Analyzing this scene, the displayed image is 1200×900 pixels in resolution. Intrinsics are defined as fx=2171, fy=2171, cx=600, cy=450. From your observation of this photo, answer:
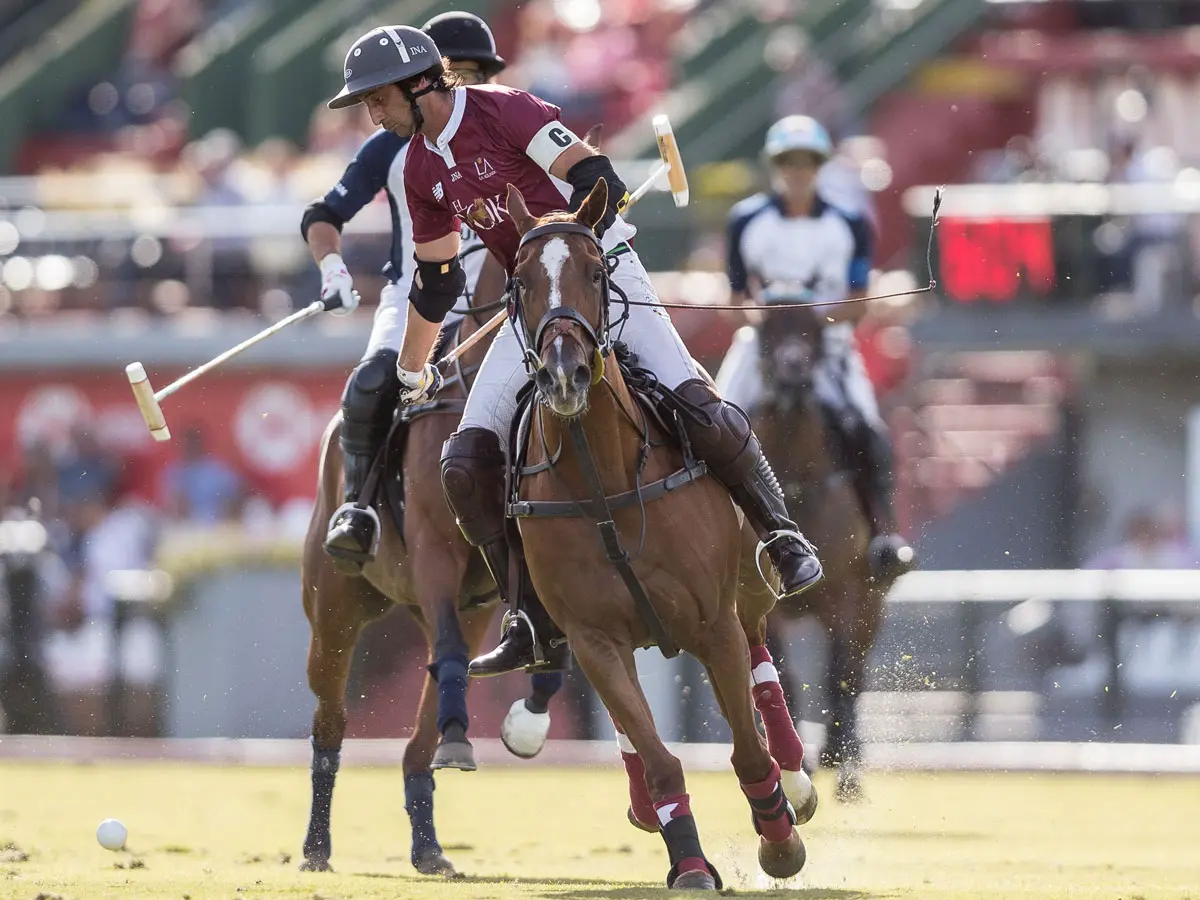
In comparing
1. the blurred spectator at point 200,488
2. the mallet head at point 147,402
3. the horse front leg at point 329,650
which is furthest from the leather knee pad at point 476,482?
the blurred spectator at point 200,488

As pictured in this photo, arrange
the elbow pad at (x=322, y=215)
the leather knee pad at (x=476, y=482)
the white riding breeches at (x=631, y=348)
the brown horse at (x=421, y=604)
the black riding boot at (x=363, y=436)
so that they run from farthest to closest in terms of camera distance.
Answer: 1. the elbow pad at (x=322, y=215)
2. the black riding boot at (x=363, y=436)
3. the brown horse at (x=421, y=604)
4. the leather knee pad at (x=476, y=482)
5. the white riding breeches at (x=631, y=348)

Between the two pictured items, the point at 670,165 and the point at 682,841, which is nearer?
the point at 682,841

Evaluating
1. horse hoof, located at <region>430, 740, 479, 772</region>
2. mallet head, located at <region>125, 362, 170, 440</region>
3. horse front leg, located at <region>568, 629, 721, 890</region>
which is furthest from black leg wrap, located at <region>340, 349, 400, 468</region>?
horse front leg, located at <region>568, 629, 721, 890</region>

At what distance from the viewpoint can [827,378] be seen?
33.6 feet

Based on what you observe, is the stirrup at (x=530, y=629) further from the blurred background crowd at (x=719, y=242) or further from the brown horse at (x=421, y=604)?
the blurred background crowd at (x=719, y=242)

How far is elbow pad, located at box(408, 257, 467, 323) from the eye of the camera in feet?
25.0

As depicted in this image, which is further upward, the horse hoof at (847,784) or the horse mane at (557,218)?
the horse mane at (557,218)

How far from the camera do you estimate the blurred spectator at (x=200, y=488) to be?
15859 millimetres

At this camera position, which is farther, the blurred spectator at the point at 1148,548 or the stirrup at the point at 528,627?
the blurred spectator at the point at 1148,548

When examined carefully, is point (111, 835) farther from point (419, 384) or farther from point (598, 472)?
point (598, 472)

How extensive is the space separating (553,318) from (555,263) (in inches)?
8.5

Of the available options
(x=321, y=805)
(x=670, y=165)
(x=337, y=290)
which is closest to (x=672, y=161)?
(x=670, y=165)

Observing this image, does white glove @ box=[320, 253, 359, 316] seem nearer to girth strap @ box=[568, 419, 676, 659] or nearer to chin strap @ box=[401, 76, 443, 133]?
chin strap @ box=[401, 76, 443, 133]

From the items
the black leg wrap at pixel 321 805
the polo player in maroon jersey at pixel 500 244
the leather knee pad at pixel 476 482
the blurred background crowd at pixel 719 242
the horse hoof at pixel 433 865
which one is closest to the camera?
the polo player in maroon jersey at pixel 500 244
